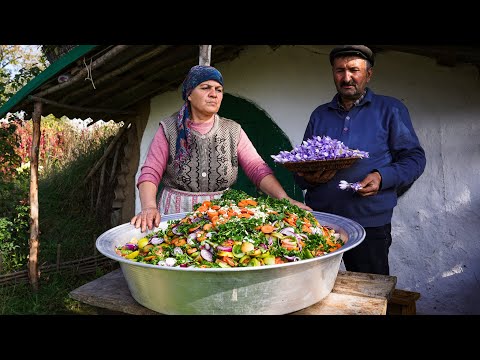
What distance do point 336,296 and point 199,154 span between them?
1.21 metres

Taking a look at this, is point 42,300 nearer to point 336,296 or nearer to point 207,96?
point 207,96

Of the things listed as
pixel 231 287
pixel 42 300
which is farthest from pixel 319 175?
pixel 42 300

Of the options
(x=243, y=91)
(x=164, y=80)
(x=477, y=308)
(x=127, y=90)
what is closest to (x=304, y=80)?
(x=243, y=91)

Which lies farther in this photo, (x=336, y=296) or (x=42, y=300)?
(x=42, y=300)

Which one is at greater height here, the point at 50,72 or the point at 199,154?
the point at 50,72

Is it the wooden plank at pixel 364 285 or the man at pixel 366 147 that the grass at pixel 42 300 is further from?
the wooden plank at pixel 364 285

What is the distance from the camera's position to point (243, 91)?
495cm

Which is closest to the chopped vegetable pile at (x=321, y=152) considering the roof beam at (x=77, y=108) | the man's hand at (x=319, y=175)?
the man's hand at (x=319, y=175)

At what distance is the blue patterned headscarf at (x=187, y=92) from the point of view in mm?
2430

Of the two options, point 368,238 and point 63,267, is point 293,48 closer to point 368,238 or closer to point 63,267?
point 368,238

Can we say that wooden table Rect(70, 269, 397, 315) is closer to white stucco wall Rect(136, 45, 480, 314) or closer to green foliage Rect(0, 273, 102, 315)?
white stucco wall Rect(136, 45, 480, 314)

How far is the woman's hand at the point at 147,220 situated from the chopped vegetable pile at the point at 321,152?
30.1 inches

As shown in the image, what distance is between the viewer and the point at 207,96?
246 cm

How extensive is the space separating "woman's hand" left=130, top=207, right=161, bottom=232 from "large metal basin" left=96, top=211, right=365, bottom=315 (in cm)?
43
